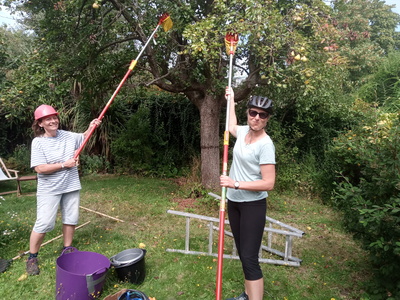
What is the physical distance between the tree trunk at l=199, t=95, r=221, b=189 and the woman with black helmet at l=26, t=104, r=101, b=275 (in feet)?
10.9

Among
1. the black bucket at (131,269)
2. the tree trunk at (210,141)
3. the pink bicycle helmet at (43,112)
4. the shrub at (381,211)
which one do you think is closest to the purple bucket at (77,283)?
the black bucket at (131,269)

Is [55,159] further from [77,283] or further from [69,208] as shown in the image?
[77,283]

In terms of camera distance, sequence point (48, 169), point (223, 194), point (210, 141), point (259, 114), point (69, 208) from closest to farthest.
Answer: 1. point (259, 114)
2. point (223, 194)
3. point (48, 169)
4. point (69, 208)
5. point (210, 141)

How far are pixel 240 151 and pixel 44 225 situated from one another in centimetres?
231

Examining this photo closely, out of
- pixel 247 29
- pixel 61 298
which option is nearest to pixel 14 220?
pixel 61 298

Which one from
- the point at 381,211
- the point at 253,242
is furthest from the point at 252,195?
the point at 381,211

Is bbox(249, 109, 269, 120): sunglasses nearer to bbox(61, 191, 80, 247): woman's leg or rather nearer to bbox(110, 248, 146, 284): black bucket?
bbox(110, 248, 146, 284): black bucket

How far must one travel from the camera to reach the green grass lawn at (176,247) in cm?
300

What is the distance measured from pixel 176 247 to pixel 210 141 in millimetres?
2844

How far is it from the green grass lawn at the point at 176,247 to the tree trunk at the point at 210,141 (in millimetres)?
674

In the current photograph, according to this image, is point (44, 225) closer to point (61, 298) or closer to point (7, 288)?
point (7, 288)

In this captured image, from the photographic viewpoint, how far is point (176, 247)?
3.92 m

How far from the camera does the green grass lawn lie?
9.84 feet

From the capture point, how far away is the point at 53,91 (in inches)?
187
